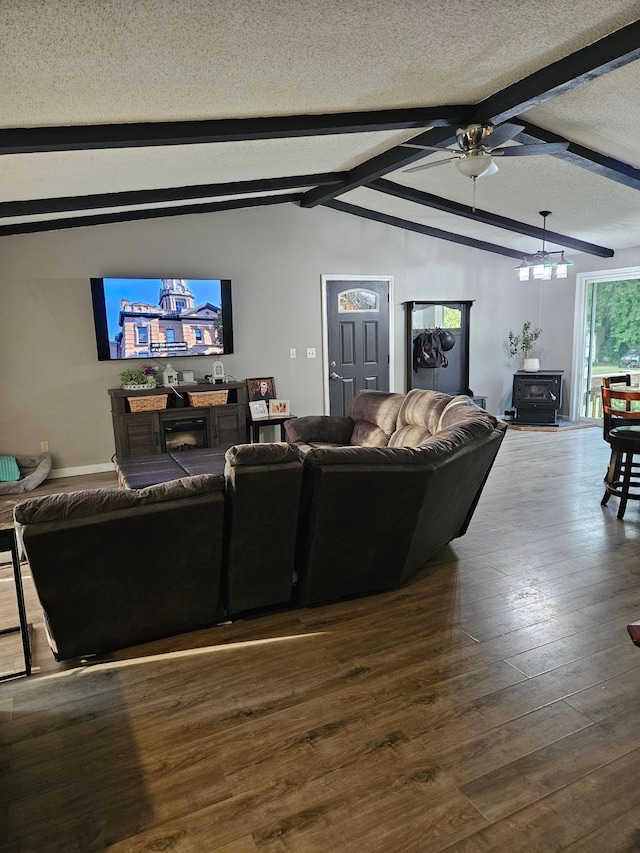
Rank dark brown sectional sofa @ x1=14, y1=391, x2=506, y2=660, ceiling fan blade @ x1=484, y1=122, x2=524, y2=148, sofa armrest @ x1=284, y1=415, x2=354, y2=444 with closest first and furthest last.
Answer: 1. dark brown sectional sofa @ x1=14, y1=391, x2=506, y2=660
2. ceiling fan blade @ x1=484, y1=122, x2=524, y2=148
3. sofa armrest @ x1=284, y1=415, x2=354, y2=444

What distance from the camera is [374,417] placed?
4859 millimetres

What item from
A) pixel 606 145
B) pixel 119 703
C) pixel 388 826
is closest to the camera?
pixel 388 826

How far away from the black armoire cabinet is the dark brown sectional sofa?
4.54 meters

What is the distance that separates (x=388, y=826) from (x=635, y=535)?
3024 mm

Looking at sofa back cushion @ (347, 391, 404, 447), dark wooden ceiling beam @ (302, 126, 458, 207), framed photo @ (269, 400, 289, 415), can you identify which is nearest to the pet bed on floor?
framed photo @ (269, 400, 289, 415)

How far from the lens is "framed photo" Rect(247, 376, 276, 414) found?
21.7ft

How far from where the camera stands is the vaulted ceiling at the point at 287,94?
2.16 metres

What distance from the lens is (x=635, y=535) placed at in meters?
3.87

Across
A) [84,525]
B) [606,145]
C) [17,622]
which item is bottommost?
[17,622]

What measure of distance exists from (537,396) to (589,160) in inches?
164

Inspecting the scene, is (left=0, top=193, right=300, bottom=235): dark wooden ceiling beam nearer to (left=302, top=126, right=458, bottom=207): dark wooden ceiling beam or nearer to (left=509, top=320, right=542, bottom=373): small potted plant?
(left=302, top=126, right=458, bottom=207): dark wooden ceiling beam

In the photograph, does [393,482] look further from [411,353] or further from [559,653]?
[411,353]

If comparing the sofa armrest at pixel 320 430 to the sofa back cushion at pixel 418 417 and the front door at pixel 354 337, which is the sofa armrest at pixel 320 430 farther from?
the front door at pixel 354 337

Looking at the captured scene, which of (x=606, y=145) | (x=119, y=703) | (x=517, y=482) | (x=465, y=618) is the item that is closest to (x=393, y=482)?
(x=465, y=618)
